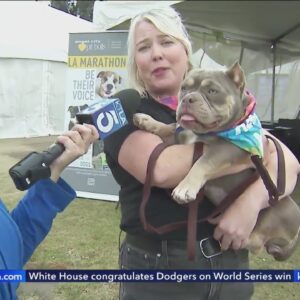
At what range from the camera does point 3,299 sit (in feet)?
4.25

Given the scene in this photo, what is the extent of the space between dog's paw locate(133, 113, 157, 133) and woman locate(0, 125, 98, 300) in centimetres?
27

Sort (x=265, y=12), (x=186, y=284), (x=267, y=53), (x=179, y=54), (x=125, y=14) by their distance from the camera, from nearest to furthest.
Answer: (x=186, y=284), (x=179, y=54), (x=125, y=14), (x=265, y=12), (x=267, y=53)

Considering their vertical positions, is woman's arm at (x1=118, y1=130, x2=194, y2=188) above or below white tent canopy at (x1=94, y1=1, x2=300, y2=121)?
below

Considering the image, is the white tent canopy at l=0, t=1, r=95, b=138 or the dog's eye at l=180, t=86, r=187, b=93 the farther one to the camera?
the white tent canopy at l=0, t=1, r=95, b=138

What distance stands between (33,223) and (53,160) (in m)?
0.28

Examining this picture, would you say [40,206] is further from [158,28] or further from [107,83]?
[107,83]

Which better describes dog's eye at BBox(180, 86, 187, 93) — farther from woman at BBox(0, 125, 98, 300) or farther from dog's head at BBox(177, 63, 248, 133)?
woman at BBox(0, 125, 98, 300)

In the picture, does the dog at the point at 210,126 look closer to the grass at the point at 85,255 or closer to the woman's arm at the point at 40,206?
the woman's arm at the point at 40,206

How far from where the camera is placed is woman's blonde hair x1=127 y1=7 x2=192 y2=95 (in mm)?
1629

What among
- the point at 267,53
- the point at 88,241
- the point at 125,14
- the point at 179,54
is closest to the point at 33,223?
the point at 179,54

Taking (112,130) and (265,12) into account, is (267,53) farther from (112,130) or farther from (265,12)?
(112,130)

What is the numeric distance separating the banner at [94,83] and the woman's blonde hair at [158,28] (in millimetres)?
3955

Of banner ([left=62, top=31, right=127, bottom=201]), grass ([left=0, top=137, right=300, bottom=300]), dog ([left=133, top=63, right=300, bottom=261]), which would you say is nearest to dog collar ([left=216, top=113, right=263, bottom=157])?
dog ([left=133, top=63, right=300, bottom=261])

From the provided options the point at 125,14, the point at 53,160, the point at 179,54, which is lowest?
the point at 53,160
